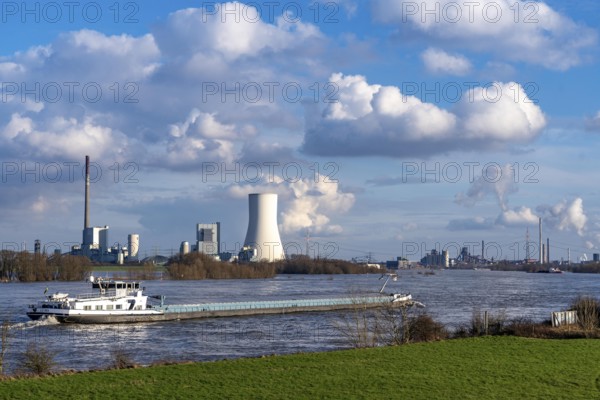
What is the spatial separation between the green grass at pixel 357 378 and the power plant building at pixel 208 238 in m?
130

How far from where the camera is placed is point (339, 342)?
3027 cm

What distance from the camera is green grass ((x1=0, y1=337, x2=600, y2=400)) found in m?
13.1

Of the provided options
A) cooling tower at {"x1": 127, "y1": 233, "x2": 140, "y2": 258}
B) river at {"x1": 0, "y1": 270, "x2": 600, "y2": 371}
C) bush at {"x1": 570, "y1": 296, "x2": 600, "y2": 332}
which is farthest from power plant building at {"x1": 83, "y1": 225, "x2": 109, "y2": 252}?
bush at {"x1": 570, "y1": 296, "x2": 600, "y2": 332}

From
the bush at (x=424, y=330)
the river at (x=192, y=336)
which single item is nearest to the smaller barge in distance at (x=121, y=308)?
the river at (x=192, y=336)

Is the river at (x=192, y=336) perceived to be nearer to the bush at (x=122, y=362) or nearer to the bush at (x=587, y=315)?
the bush at (x=587, y=315)

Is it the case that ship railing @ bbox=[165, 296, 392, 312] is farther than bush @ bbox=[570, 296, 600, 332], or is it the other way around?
ship railing @ bbox=[165, 296, 392, 312]

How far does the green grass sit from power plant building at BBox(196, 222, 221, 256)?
13045 cm

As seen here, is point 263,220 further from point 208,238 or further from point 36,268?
point 208,238

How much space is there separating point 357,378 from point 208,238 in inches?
5365

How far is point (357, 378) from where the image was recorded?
48.7 feet

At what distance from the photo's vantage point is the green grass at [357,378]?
43.0 feet

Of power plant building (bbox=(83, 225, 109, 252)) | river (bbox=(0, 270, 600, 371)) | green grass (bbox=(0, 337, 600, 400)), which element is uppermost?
power plant building (bbox=(83, 225, 109, 252))

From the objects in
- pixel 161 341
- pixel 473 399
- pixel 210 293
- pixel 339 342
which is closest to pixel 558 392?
pixel 473 399

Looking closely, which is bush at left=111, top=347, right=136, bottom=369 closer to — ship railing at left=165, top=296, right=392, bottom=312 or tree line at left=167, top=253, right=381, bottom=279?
ship railing at left=165, top=296, right=392, bottom=312
